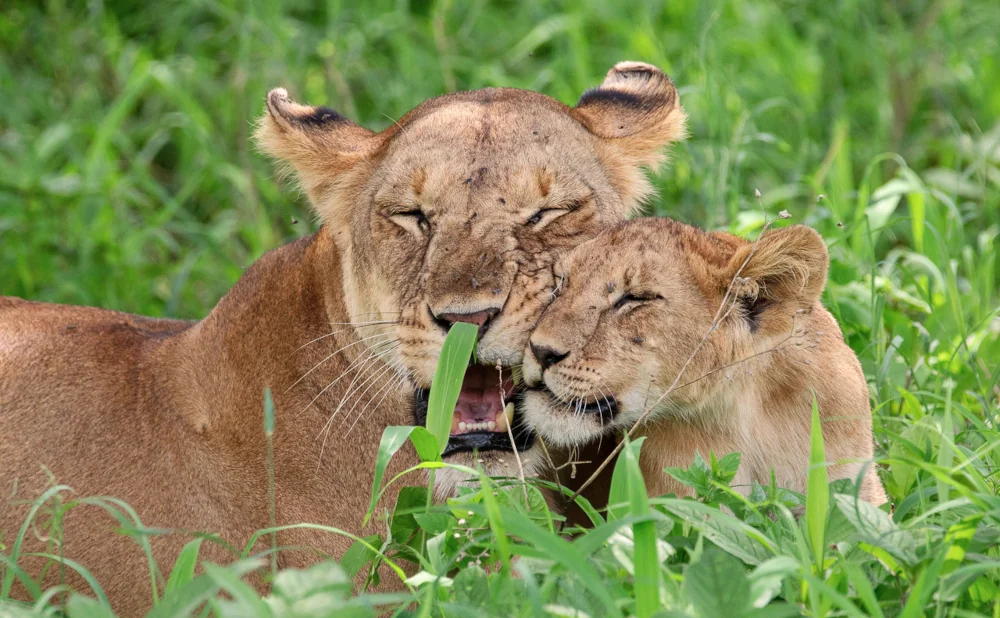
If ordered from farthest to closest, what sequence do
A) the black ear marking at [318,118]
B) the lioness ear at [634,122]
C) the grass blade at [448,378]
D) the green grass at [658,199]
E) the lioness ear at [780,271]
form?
the black ear marking at [318,118], the lioness ear at [634,122], the lioness ear at [780,271], the grass blade at [448,378], the green grass at [658,199]

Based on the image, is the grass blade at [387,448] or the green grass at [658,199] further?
the grass blade at [387,448]

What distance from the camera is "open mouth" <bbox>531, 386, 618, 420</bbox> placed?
280 centimetres

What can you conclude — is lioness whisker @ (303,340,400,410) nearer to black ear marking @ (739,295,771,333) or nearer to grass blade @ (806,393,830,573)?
black ear marking @ (739,295,771,333)

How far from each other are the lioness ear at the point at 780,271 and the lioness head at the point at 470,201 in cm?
43

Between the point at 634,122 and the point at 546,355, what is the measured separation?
95cm

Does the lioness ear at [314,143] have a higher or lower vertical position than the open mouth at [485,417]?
higher

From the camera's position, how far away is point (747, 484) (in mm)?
2746

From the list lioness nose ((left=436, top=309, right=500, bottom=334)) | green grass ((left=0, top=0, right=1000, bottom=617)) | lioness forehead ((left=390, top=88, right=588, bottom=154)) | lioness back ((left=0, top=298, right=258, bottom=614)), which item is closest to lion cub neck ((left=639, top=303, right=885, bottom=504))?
green grass ((left=0, top=0, right=1000, bottom=617))

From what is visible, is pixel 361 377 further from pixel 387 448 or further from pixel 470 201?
pixel 387 448

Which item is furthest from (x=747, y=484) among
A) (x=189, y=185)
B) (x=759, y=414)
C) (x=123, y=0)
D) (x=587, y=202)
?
(x=123, y=0)

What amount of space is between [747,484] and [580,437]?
37 centimetres

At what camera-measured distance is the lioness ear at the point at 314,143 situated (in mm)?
3389

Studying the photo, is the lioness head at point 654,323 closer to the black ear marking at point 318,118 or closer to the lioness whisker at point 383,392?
the lioness whisker at point 383,392

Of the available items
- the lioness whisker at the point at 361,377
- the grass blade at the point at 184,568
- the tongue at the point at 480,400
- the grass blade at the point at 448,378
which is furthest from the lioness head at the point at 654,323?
the grass blade at the point at 184,568
